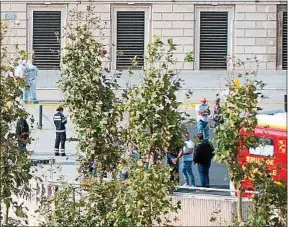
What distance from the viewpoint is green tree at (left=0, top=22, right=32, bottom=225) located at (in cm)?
1883

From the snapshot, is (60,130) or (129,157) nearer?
(129,157)

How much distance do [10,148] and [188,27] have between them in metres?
31.7

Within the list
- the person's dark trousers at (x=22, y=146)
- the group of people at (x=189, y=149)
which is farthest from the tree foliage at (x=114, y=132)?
the person's dark trousers at (x=22, y=146)

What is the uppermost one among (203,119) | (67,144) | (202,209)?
(203,119)

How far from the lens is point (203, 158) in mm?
27203

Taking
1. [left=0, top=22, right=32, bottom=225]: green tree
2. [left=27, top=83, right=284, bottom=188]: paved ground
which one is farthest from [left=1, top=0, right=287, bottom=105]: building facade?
[left=0, top=22, right=32, bottom=225]: green tree

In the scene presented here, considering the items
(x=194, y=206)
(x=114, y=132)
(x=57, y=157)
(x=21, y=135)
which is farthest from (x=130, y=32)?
(x=21, y=135)

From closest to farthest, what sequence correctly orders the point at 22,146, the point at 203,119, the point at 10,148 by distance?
the point at 10,148
the point at 22,146
the point at 203,119

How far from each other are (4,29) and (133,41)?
31.4 metres

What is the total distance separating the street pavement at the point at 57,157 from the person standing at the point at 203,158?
58 centimetres

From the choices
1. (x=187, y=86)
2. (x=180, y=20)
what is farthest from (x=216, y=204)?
(x=180, y=20)

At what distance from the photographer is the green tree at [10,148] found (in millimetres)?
18828

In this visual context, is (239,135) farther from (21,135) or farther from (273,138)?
(273,138)

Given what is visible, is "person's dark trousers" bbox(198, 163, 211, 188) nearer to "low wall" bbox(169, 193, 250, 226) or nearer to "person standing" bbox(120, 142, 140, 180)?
"low wall" bbox(169, 193, 250, 226)
